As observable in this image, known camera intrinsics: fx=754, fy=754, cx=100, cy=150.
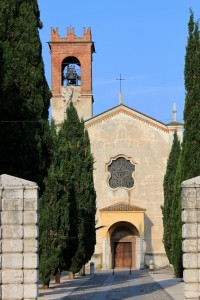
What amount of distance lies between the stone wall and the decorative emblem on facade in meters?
29.9

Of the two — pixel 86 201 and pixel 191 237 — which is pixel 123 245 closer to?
pixel 86 201

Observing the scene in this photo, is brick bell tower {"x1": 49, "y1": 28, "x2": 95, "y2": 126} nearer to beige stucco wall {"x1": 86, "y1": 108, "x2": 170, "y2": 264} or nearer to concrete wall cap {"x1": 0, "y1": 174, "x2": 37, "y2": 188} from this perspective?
beige stucco wall {"x1": 86, "y1": 108, "x2": 170, "y2": 264}

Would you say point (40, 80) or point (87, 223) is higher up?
point (40, 80)

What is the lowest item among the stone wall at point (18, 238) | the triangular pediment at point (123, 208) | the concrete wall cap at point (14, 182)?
the stone wall at point (18, 238)

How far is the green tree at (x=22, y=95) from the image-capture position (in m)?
17.8

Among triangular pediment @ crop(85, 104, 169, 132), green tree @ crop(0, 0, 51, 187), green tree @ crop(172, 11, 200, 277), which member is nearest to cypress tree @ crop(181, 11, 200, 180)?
green tree @ crop(172, 11, 200, 277)

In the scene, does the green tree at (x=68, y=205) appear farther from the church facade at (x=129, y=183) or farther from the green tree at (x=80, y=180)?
the church facade at (x=129, y=183)

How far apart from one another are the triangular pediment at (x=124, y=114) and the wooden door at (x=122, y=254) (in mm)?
7233

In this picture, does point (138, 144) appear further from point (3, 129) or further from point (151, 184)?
point (3, 129)

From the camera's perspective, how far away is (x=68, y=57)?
164 feet

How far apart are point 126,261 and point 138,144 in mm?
6983

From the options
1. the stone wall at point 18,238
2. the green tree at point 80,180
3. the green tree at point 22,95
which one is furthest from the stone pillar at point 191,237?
the green tree at point 80,180

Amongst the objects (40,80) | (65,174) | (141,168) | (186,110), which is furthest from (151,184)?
(40,80)

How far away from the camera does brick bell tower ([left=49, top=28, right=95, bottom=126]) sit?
48125 mm
